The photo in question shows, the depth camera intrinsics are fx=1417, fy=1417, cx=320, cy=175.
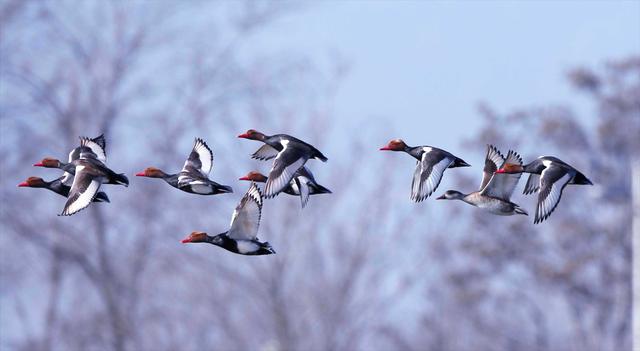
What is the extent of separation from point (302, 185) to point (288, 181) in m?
0.52

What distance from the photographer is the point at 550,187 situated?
21.2 feet

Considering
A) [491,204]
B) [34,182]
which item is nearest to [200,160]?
[34,182]

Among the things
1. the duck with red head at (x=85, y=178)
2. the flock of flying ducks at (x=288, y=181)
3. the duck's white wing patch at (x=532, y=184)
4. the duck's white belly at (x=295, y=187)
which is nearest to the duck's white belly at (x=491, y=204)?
the flock of flying ducks at (x=288, y=181)

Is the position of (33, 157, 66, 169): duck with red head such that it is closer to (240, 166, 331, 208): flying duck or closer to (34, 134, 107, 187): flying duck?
(34, 134, 107, 187): flying duck

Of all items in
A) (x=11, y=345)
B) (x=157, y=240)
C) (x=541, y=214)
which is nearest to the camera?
(x=541, y=214)

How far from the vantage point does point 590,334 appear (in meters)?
37.0

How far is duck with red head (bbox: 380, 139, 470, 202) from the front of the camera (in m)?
6.71

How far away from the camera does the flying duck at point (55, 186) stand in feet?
21.9

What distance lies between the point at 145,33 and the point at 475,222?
1077 centimetres

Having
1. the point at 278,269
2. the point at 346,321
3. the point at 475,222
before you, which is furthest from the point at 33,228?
the point at 475,222

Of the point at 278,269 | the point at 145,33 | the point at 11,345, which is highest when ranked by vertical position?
the point at 145,33

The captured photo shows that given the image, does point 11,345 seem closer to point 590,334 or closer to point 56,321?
point 56,321

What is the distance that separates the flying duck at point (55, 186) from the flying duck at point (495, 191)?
172cm

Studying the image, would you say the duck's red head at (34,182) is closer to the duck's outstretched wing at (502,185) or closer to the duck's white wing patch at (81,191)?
the duck's white wing patch at (81,191)
